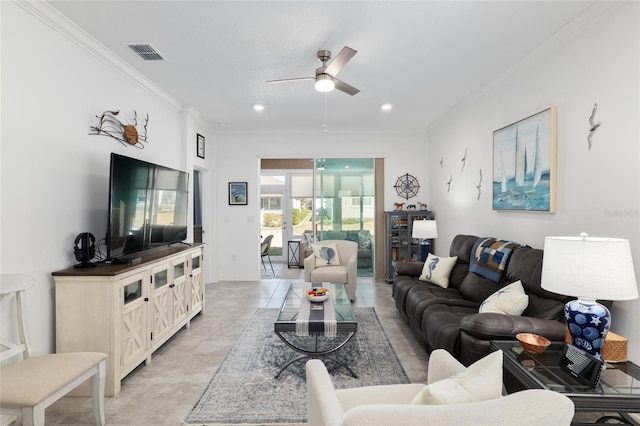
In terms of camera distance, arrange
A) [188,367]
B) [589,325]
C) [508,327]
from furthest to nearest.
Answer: [188,367] < [508,327] < [589,325]

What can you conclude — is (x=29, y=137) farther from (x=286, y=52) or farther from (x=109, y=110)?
(x=286, y=52)

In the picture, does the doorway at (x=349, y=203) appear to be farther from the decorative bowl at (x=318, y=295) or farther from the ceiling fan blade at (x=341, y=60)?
the ceiling fan blade at (x=341, y=60)

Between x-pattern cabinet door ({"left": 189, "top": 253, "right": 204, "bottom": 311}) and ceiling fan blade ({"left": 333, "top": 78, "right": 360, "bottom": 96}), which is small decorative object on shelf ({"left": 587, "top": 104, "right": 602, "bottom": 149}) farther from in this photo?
x-pattern cabinet door ({"left": 189, "top": 253, "right": 204, "bottom": 311})

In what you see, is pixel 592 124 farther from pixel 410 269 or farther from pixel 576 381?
pixel 410 269

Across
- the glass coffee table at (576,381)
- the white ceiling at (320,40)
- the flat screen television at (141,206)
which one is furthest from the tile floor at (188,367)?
the white ceiling at (320,40)

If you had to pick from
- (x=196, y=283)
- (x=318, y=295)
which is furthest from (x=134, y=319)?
(x=318, y=295)

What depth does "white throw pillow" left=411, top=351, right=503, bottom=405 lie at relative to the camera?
1.02m

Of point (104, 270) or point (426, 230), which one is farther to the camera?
point (426, 230)

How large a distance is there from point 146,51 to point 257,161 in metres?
3.25

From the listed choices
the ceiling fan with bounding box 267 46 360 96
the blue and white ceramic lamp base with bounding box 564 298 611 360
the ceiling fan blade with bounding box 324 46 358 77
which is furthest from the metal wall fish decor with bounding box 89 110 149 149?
the blue and white ceramic lamp base with bounding box 564 298 611 360

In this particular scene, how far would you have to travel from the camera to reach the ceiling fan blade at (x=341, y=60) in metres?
2.36

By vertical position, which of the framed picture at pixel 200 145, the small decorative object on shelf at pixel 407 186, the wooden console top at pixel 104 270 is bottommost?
the wooden console top at pixel 104 270

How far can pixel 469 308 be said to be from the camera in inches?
116

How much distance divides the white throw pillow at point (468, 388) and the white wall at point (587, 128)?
5.57 ft
